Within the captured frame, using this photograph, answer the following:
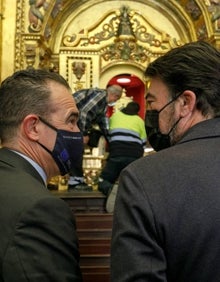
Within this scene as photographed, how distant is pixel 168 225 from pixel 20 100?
77cm

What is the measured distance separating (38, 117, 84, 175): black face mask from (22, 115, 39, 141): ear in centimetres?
3

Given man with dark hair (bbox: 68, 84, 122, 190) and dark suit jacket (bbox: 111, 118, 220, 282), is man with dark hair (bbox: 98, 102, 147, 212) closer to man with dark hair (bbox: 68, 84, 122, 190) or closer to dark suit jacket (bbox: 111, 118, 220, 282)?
man with dark hair (bbox: 68, 84, 122, 190)

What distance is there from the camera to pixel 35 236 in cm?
117

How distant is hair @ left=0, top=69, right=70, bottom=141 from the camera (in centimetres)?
156

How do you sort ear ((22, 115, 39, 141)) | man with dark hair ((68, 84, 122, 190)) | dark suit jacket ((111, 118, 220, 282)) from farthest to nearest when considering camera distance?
man with dark hair ((68, 84, 122, 190))
ear ((22, 115, 39, 141))
dark suit jacket ((111, 118, 220, 282))

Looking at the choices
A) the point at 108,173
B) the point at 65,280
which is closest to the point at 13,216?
the point at 65,280

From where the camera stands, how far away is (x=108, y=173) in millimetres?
4797

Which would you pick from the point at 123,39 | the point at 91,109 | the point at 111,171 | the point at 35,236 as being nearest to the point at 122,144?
the point at 111,171

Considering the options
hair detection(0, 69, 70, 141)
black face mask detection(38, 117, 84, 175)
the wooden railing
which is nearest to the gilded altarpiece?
the wooden railing

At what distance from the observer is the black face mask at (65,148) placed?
1.66 m

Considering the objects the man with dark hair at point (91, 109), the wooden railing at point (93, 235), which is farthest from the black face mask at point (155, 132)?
the man with dark hair at point (91, 109)

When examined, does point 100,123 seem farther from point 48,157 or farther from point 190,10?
point 190,10

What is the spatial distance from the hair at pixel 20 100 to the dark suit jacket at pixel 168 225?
1.97 feet

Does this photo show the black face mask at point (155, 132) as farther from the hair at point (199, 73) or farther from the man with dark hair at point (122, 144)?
the man with dark hair at point (122, 144)
